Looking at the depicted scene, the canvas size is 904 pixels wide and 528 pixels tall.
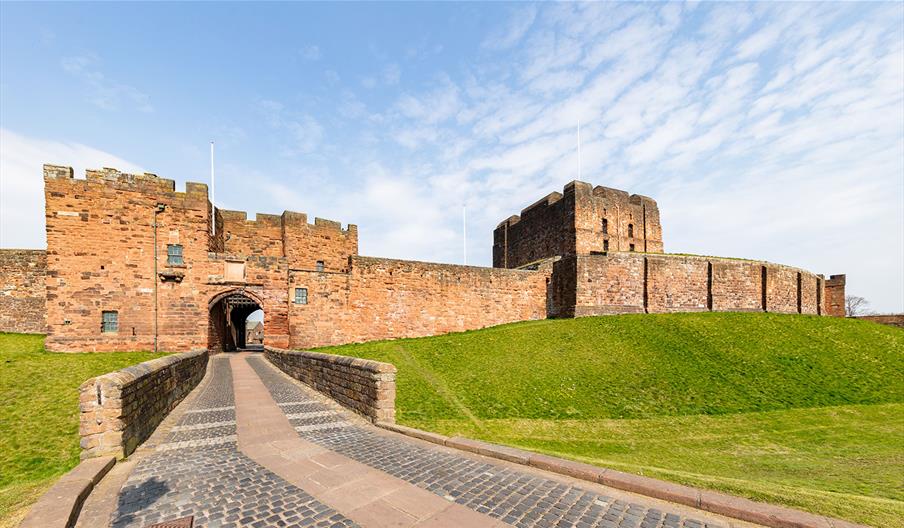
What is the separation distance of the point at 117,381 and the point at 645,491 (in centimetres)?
785

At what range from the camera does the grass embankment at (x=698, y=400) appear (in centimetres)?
648

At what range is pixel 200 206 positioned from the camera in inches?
720

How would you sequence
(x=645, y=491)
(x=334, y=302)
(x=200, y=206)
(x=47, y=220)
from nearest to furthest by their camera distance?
(x=645, y=491) < (x=47, y=220) < (x=200, y=206) < (x=334, y=302)

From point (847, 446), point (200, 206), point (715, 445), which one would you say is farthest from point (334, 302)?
point (847, 446)

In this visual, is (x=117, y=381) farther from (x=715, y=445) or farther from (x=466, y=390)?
(x=715, y=445)

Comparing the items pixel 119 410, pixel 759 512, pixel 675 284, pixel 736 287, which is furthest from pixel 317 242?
pixel 736 287

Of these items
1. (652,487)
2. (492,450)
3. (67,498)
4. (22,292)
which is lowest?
(492,450)

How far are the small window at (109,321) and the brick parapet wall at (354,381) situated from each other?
10978 mm

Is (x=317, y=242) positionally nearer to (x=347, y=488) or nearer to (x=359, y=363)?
(x=359, y=363)

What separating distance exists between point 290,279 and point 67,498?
17.2 m

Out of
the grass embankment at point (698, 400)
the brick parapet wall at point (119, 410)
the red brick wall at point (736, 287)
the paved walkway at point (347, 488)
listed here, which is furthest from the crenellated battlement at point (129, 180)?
the red brick wall at point (736, 287)

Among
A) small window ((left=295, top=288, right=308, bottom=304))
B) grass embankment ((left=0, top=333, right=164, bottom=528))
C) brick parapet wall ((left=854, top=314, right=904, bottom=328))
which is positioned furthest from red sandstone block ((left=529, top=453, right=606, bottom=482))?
brick parapet wall ((left=854, top=314, right=904, bottom=328))

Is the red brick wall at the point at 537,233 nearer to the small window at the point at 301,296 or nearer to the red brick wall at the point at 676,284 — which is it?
the red brick wall at the point at 676,284

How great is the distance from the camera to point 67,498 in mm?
3742
